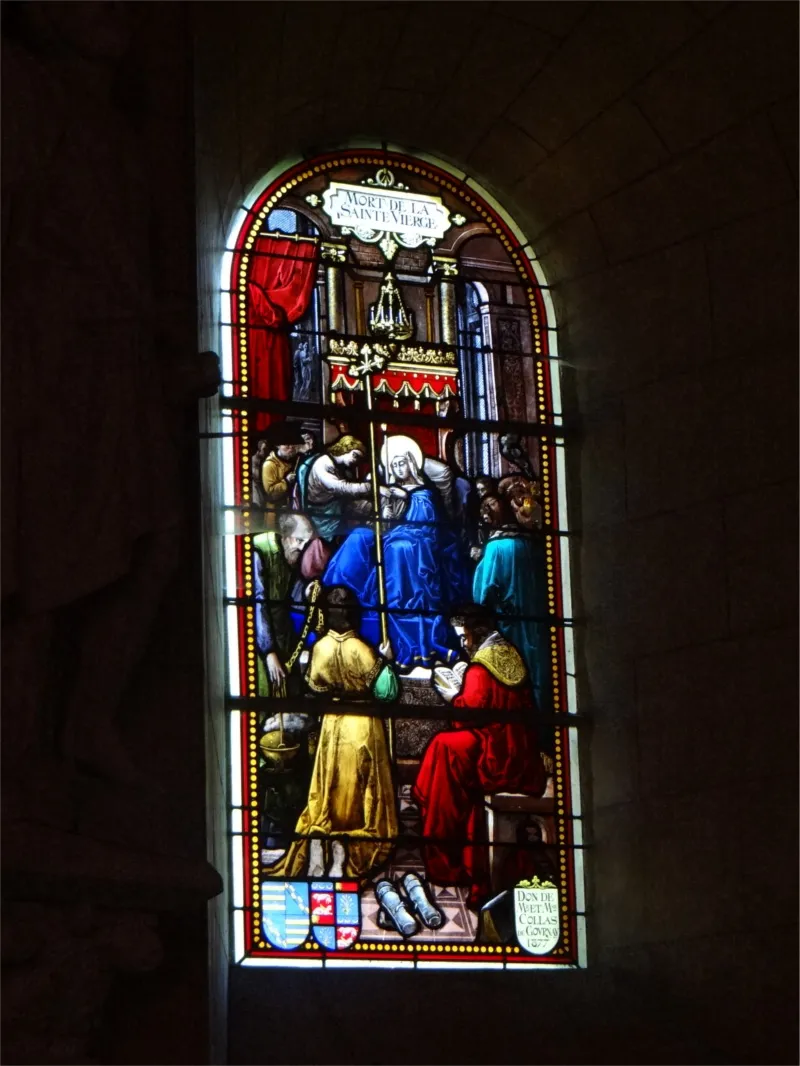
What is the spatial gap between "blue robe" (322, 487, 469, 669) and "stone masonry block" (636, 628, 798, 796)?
70 centimetres

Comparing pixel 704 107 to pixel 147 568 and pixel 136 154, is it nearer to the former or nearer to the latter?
pixel 136 154

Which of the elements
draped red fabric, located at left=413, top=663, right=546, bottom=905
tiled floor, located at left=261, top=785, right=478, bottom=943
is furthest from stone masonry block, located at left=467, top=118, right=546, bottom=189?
tiled floor, located at left=261, top=785, right=478, bottom=943

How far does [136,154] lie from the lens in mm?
6344

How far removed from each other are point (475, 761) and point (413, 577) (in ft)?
2.11

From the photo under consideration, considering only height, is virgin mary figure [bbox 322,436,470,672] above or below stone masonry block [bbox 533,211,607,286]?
below

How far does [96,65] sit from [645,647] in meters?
2.72

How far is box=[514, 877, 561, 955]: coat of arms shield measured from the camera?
7.76m

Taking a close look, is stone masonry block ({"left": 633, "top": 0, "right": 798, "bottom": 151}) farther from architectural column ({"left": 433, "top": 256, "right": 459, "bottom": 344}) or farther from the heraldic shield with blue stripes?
the heraldic shield with blue stripes

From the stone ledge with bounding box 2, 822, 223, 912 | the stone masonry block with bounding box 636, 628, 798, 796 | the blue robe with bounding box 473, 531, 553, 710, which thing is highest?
the blue robe with bounding box 473, 531, 553, 710

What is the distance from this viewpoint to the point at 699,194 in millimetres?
8086

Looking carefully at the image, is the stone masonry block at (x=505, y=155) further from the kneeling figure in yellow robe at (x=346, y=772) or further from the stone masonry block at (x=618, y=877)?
the stone masonry block at (x=618, y=877)

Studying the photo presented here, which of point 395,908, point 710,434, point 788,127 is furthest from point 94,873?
point 788,127

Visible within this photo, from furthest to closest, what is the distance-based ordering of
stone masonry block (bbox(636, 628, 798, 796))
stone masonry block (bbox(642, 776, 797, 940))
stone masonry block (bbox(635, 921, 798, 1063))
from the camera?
1. stone masonry block (bbox(636, 628, 798, 796))
2. stone masonry block (bbox(642, 776, 797, 940))
3. stone masonry block (bbox(635, 921, 798, 1063))

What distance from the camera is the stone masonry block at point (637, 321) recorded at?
8.05 m
